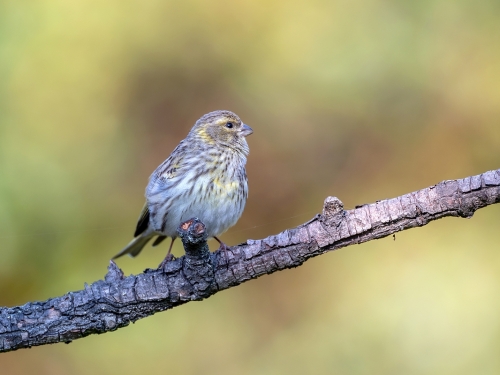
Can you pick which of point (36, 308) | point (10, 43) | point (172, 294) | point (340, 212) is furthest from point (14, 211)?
point (340, 212)

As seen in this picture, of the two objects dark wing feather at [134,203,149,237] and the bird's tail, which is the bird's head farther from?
the bird's tail

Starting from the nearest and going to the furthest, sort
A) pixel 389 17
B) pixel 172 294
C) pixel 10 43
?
pixel 172 294, pixel 10 43, pixel 389 17

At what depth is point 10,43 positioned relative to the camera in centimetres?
709

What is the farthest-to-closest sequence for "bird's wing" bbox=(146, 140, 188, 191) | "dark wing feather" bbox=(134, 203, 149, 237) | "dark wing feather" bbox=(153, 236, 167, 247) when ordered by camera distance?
"dark wing feather" bbox=(153, 236, 167, 247) → "dark wing feather" bbox=(134, 203, 149, 237) → "bird's wing" bbox=(146, 140, 188, 191)

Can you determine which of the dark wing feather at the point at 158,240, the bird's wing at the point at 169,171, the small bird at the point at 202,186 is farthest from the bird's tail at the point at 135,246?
the bird's wing at the point at 169,171

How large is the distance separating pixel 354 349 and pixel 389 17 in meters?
3.97

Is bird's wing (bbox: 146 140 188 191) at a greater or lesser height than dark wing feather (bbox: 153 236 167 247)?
greater

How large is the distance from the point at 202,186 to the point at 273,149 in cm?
217

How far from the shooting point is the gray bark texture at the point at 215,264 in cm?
358

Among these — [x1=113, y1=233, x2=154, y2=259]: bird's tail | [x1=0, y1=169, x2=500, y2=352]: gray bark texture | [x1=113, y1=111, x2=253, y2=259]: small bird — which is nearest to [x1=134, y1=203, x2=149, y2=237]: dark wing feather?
[x1=113, y1=111, x2=253, y2=259]: small bird

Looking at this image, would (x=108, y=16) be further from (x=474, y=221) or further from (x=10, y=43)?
(x=474, y=221)

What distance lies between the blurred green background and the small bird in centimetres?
128

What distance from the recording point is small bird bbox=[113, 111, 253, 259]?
5.16 m

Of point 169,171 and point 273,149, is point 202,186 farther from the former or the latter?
point 273,149
